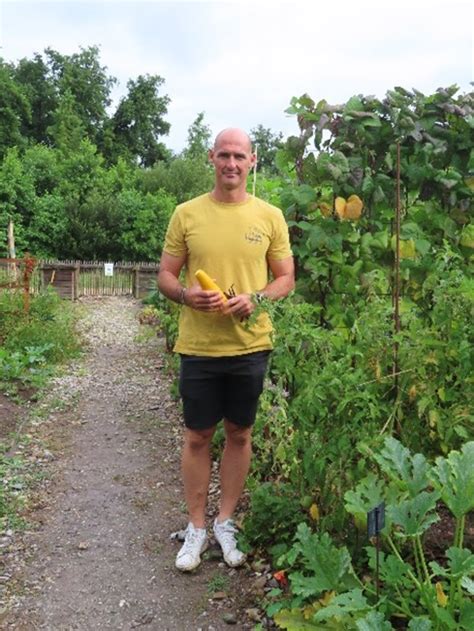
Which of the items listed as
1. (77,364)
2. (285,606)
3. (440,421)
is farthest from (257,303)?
(77,364)

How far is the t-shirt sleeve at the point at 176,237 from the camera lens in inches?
106

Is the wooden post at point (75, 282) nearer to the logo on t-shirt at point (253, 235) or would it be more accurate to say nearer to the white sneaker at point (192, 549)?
the white sneaker at point (192, 549)

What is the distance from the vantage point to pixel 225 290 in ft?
8.71

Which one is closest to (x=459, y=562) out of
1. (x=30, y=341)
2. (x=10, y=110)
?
(x=30, y=341)

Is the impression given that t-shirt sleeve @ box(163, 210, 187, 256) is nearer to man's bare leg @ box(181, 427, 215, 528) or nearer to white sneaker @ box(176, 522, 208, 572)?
man's bare leg @ box(181, 427, 215, 528)

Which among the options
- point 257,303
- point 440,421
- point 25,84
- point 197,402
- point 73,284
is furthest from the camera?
point 25,84

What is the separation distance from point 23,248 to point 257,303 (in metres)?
24.0

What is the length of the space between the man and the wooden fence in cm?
1845

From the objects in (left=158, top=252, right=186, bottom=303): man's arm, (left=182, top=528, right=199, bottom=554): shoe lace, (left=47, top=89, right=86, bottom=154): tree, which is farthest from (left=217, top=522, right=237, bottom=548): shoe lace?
(left=47, top=89, right=86, bottom=154): tree

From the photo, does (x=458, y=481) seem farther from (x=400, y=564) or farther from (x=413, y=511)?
(x=400, y=564)

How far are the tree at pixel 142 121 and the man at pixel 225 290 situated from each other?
45963 millimetres

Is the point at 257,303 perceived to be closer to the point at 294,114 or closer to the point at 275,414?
the point at 275,414

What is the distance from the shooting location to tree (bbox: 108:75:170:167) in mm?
47344

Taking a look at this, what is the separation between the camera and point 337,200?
3.46 m
